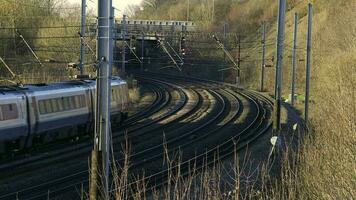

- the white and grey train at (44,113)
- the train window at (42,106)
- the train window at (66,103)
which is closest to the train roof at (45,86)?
the white and grey train at (44,113)

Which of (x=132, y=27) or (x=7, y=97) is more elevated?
(x=132, y=27)

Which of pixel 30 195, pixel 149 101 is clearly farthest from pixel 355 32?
pixel 30 195

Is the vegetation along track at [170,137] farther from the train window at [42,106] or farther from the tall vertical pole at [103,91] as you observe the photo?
the train window at [42,106]

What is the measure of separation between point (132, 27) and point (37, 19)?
996 inches

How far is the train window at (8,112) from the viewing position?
17.8 m

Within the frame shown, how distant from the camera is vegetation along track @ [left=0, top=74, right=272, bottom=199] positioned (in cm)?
1554

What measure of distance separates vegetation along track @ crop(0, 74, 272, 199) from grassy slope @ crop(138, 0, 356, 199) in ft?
5.59

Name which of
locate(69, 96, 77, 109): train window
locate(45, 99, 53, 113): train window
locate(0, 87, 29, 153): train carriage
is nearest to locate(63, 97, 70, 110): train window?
locate(69, 96, 77, 109): train window

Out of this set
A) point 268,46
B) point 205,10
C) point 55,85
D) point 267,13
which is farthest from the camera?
point 205,10

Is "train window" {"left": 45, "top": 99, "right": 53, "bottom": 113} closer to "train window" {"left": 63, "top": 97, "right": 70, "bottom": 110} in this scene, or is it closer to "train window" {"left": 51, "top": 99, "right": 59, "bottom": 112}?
"train window" {"left": 51, "top": 99, "right": 59, "bottom": 112}

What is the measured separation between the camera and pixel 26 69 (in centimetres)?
3828

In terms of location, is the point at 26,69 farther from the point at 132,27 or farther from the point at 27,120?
the point at 132,27

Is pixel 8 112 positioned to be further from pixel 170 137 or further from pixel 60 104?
pixel 170 137

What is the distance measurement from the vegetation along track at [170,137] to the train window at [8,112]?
1.69 metres
